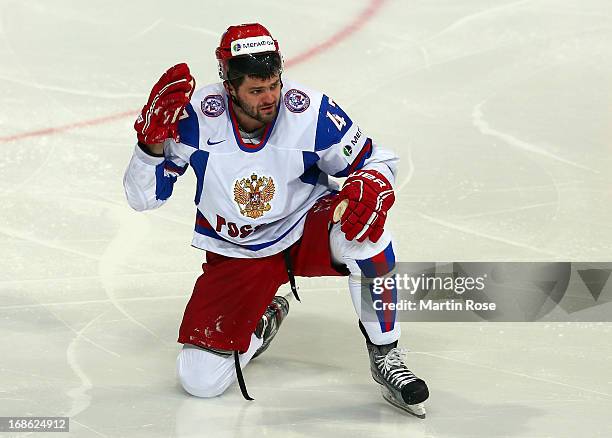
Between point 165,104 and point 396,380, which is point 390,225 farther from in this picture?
point 165,104

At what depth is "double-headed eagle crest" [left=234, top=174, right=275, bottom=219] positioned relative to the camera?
311 centimetres

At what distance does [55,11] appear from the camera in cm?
592

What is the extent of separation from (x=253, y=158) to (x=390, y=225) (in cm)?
123

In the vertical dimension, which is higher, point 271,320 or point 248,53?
point 248,53

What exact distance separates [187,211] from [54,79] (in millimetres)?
1323

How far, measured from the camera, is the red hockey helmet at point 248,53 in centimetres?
303

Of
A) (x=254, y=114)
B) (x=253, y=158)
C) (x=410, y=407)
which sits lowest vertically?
(x=410, y=407)

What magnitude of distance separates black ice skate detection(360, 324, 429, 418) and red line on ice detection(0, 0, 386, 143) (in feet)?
7.30

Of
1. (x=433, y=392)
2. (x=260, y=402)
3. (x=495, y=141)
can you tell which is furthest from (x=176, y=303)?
(x=495, y=141)

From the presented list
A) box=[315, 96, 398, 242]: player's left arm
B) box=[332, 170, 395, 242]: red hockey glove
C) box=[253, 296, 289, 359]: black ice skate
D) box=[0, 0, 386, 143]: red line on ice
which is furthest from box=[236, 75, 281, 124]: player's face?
box=[0, 0, 386, 143]: red line on ice

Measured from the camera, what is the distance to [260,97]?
10.1 feet

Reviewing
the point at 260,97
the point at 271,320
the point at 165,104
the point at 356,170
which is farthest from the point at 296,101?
the point at 271,320

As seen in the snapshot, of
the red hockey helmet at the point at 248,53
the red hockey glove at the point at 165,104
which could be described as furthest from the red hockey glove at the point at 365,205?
the red hockey glove at the point at 165,104

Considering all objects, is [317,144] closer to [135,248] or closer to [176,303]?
[176,303]
